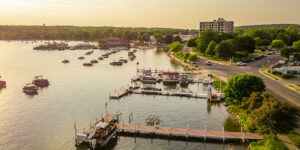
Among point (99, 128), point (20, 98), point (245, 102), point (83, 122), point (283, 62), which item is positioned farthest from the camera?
point (283, 62)

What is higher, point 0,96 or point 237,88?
point 237,88

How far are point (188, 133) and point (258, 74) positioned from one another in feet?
143

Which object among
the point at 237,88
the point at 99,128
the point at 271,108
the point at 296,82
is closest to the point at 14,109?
the point at 99,128

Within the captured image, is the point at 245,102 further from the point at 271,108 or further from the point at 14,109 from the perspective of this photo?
the point at 14,109

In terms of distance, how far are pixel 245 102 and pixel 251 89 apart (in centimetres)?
457

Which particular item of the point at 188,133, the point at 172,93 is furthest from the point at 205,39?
the point at 188,133

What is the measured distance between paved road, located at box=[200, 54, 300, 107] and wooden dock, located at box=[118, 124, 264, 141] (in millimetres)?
17256

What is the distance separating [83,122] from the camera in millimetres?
43438

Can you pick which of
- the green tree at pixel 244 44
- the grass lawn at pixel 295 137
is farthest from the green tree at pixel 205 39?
the grass lawn at pixel 295 137

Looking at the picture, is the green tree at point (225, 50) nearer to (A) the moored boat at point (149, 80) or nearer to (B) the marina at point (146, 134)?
(A) the moored boat at point (149, 80)

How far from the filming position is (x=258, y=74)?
2835 inches

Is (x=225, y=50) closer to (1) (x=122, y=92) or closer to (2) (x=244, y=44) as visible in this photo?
(2) (x=244, y=44)

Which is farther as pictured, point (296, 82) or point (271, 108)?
point (296, 82)

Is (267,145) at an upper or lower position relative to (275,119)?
lower
